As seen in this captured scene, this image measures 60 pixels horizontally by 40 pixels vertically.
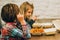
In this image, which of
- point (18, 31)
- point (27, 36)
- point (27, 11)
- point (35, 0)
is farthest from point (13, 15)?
point (35, 0)

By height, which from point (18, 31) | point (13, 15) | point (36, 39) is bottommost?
point (36, 39)

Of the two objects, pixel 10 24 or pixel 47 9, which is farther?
pixel 47 9

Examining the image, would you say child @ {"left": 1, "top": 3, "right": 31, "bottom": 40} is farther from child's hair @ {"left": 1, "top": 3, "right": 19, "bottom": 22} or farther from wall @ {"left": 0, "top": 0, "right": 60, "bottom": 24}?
wall @ {"left": 0, "top": 0, "right": 60, "bottom": 24}

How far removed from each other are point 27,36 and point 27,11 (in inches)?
12.1

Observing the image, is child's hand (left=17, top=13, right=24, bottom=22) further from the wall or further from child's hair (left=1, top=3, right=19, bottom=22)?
the wall

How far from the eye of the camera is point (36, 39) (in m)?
1.41

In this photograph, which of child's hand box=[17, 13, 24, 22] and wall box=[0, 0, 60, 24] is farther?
wall box=[0, 0, 60, 24]

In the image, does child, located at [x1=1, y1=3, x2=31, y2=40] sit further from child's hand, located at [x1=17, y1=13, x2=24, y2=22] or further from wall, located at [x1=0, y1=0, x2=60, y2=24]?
wall, located at [x1=0, y1=0, x2=60, y2=24]

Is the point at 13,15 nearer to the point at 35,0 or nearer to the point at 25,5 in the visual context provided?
the point at 25,5

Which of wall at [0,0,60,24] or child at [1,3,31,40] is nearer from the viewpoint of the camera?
child at [1,3,31,40]

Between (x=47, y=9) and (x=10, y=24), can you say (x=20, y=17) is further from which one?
(x=47, y=9)

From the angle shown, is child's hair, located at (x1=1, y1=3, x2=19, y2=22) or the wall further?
the wall

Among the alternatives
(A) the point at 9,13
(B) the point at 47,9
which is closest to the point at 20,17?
(A) the point at 9,13

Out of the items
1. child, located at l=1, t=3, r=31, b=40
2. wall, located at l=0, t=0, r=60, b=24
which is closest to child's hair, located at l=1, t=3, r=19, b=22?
child, located at l=1, t=3, r=31, b=40
